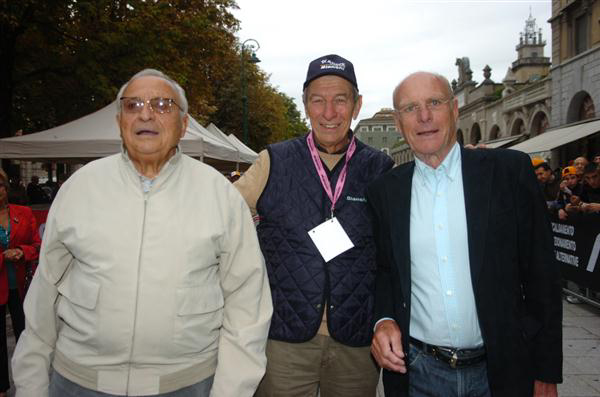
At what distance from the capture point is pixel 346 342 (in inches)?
95.0

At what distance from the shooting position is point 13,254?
13.3 feet

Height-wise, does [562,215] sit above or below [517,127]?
below

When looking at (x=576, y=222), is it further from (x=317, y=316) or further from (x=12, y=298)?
(x=12, y=298)

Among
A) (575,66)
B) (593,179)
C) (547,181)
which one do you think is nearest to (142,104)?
(593,179)

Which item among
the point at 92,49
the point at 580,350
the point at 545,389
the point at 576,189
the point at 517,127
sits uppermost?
the point at 517,127

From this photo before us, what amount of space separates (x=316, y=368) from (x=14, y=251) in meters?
3.08

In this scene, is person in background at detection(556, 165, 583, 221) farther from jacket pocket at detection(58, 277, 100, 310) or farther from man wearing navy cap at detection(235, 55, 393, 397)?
jacket pocket at detection(58, 277, 100, 310)

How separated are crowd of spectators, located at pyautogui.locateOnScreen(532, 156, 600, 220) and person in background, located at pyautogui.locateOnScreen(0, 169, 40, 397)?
6017mm

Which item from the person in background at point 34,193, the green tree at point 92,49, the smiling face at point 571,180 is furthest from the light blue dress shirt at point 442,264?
the person in background at point 34,193

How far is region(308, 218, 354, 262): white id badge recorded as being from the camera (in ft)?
7.84

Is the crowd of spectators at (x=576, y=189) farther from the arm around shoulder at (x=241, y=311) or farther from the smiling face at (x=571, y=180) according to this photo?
the arm around shoulder at (x=241, y=311)

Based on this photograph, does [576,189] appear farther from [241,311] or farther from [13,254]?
[13,254]

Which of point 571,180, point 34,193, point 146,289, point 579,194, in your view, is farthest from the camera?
point 34,193

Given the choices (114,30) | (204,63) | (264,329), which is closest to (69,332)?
(264,329)
